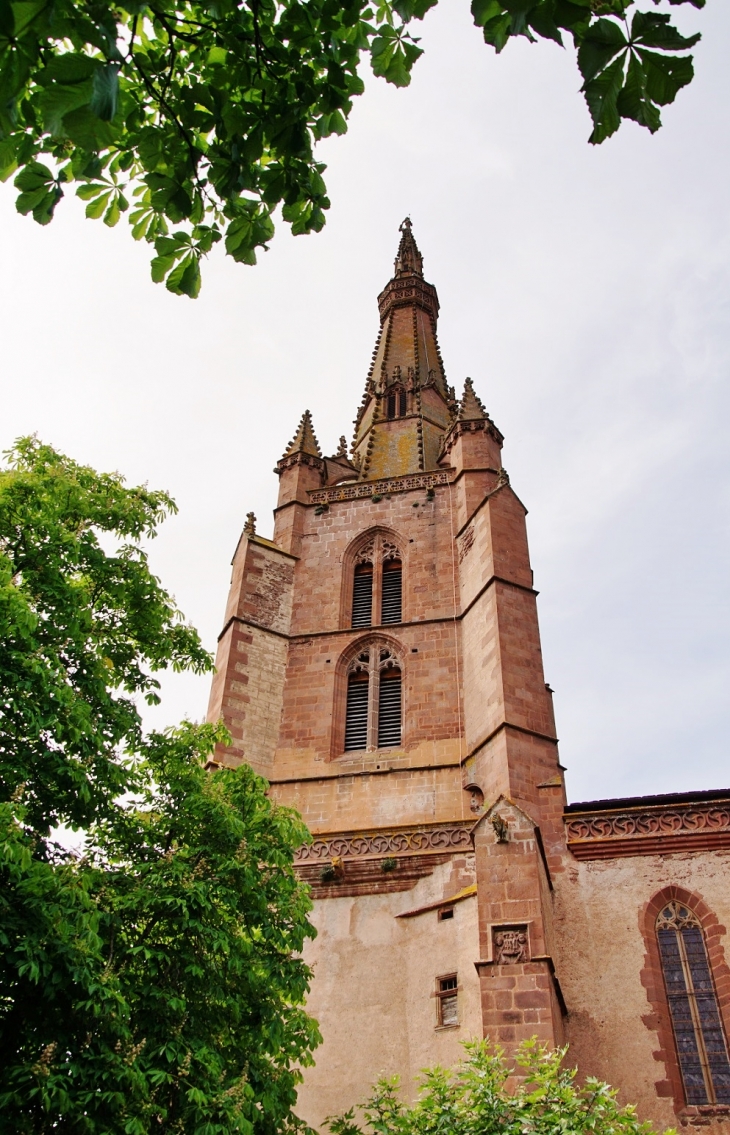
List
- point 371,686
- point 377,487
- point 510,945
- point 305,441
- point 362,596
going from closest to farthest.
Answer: point 510,945
point 371,686
point 362,596
point 377,487
point 305,441

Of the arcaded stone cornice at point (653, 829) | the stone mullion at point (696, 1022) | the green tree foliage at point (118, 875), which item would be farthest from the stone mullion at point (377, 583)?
the green tree foliage at point (118, 875)

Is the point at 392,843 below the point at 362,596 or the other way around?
below

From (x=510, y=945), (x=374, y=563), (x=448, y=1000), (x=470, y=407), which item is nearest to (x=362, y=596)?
(x=374, y=563)

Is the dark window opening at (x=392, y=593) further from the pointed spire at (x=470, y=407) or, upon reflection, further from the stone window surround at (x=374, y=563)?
the pointed spire at (x=470, y=407)

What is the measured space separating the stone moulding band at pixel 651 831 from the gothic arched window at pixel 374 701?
5180 mm

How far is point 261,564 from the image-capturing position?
23.6 m

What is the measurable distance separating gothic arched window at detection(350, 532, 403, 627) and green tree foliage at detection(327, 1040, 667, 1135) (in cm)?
1294

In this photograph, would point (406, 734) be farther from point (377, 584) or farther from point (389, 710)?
point (377, 584)

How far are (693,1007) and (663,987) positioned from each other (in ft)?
1.46

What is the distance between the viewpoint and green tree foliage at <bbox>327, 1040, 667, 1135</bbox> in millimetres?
9211

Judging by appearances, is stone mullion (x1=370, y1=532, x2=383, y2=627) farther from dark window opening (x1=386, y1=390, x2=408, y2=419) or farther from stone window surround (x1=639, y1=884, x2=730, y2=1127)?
stone window surround (x1=639, y1=884, x2=730, y2=1127)

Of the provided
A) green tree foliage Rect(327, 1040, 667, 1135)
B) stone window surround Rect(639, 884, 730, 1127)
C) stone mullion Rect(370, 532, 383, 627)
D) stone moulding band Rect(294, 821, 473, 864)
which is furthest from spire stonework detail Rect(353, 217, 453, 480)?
green tree foliage Rect(327, 1040, 667, 1135)

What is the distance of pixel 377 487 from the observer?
25703 mm

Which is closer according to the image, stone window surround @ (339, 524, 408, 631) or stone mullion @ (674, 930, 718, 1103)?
stone mullion @ (674, 930, 718, 1103)
